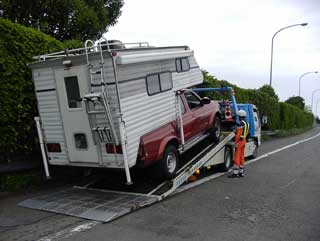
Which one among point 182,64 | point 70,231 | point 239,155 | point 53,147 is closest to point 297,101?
point 239,155

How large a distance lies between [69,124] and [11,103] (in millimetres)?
1563

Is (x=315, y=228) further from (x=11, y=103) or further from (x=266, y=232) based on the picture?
(x=11, y=103)

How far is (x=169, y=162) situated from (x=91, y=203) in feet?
6.71

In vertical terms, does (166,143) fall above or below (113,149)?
below

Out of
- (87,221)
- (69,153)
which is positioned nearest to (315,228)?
(87,221)

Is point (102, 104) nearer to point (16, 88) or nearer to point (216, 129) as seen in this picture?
point (16, 88)

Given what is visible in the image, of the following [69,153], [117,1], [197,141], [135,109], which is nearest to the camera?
[135,109]

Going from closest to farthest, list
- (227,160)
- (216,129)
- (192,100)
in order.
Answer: (192,100) < (216,129) < (227,160)

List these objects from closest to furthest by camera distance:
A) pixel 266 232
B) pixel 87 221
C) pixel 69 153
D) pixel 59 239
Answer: pixel 59 239 → pixel 266 232 → pixel 87 221 → pixel 69 153

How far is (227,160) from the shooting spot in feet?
35.0

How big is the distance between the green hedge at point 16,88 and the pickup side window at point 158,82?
283 centimetres

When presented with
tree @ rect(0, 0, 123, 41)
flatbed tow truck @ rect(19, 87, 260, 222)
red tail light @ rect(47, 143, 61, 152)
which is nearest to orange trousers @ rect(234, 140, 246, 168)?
flatbed tow truck @ rect(19, 87, 260, 222)

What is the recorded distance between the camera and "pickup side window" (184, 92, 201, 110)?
30.2 ft

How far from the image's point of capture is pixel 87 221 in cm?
575
